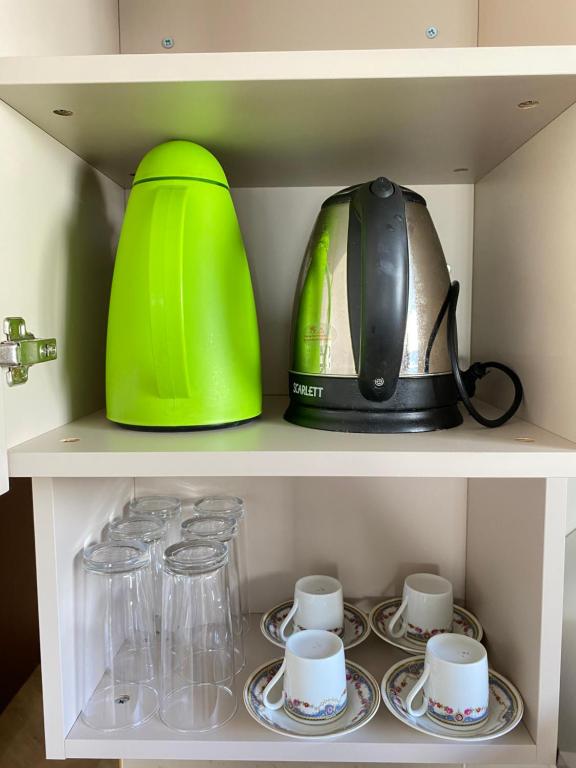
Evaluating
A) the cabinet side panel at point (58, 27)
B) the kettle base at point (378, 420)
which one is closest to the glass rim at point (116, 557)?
the kettle base at point (378, 420)

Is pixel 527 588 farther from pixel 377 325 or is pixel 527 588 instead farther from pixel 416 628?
pixel 377 325

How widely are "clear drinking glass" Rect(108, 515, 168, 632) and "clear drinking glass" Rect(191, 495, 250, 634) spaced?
2.6 inches

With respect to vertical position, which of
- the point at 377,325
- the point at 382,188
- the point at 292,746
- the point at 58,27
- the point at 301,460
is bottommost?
the point at 292,746

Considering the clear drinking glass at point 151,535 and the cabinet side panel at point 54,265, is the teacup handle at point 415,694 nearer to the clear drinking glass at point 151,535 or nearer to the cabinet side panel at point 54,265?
the clear drinking glass at point 151,535

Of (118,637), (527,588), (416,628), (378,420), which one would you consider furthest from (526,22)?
(118,637)

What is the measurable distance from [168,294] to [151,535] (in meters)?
0.27

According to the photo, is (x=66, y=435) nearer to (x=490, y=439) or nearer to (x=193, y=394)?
(x=193, y=394)

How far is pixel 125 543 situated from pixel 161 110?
1.40 ft

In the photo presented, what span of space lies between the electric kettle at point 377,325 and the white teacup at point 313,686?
23 centimetres

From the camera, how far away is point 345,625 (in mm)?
732

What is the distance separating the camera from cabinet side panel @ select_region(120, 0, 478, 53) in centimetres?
72

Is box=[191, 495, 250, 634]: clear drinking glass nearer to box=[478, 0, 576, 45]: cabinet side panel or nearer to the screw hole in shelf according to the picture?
the screw hole in shelf

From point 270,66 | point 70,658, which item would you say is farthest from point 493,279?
point 70,658

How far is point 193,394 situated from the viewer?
1.80ft
